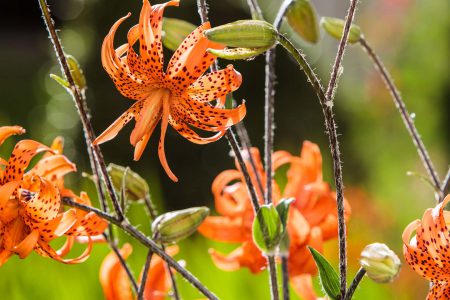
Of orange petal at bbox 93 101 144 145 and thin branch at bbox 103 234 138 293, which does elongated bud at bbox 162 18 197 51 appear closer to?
orange petal at bbox 93 101 144 145

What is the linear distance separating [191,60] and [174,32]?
0.14m

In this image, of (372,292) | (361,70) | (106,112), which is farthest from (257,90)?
(361,70)

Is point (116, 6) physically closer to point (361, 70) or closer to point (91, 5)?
point (91, 5)

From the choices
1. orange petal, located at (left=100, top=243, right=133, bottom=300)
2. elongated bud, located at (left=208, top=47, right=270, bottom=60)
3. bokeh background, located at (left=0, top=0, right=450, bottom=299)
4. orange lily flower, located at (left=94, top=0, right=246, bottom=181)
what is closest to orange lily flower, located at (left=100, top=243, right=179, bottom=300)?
orange petal, located at (left=100, top=243, right=133, bottom=300)

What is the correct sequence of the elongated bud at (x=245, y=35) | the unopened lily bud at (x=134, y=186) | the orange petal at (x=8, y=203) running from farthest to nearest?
the unopened lily bud at (x=134, y=186)
the orange petal at (x=8, y=203)
the elongated bud at (x=245, y=35)

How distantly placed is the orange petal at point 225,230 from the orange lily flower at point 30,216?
0.23 metres

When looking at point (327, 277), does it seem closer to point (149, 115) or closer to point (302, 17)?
point (149, 115)

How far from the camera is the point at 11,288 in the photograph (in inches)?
→ 62.3

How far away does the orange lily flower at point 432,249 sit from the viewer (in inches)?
29.5

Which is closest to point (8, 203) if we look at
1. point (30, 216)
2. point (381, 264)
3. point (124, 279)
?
point (30, 216)

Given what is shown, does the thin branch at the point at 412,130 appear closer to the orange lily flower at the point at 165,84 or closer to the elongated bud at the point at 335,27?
the elongated bud at the point at 335,27

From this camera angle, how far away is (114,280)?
100 cm

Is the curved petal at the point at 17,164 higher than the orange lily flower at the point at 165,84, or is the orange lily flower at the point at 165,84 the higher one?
the orange lily flower at the point at 165,84

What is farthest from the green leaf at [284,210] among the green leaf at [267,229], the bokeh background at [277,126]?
the bokeh background at [277,126]
